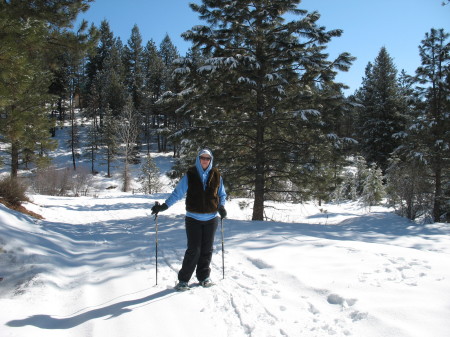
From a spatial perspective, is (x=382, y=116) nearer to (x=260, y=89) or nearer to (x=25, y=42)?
(x=260, y=89)

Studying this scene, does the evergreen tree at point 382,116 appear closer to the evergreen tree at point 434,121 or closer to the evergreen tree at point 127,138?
the evergreen tree at point 434,121

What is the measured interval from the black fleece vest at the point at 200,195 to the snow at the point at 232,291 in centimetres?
119

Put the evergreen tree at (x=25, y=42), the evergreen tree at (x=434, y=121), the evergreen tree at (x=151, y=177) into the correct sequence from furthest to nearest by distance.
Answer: the evergreen tree at (x=151, y=177) → the evergreen tree at (x=434, y=121) → the evergreen tree at (x=25, y=42)

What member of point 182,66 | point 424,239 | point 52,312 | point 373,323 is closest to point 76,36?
point 182,66

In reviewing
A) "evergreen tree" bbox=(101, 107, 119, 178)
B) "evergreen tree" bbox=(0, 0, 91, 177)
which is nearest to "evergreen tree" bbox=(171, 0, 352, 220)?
"evergreen tree" bbox=(0, 0, 91, 177)

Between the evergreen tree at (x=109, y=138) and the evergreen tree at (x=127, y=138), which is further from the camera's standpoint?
the evergreen tree at (x=109, y=138)

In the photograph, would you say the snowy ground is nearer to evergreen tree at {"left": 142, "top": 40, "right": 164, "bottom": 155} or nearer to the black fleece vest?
the black fleece vest

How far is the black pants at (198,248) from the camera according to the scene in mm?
4453

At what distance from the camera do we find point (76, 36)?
8.48m

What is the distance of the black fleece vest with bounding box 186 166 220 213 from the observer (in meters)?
4.47

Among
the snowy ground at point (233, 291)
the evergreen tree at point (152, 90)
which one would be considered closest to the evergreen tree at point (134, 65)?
the evergreen tree at point (152, 90)

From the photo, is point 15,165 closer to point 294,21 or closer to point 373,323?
point 294,21

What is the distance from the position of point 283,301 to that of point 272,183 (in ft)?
24.8

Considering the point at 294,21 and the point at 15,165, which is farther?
the point at 15,165
